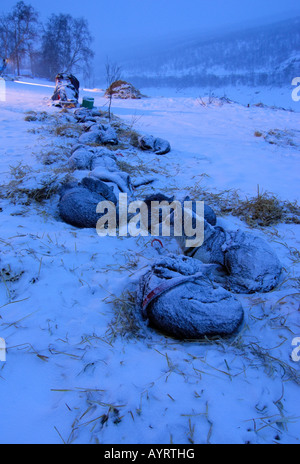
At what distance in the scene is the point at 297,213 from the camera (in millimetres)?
3529

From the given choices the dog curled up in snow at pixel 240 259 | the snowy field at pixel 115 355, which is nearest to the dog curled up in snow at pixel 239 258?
the dog curled up in snow at pixel 240 259

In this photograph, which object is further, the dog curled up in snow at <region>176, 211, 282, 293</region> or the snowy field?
the dog curled up in snow at <region>176, 211, 282, 293</region>

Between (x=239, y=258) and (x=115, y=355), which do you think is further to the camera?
(x=239, y=258)

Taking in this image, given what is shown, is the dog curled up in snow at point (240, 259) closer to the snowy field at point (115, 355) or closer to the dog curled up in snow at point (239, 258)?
the dog curled up in snow at point (239, 258)

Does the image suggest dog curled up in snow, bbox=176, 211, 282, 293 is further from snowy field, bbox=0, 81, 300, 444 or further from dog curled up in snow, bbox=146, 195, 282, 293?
snowy field, bbox=0, 81, 300, 444

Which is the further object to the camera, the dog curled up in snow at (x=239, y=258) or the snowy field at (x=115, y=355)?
the dog curled up in snow at (x=239, y=258)

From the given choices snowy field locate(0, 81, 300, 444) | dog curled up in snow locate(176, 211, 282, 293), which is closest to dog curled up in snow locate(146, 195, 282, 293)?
dog curled up in snow locate(176, 211, 282, 293)

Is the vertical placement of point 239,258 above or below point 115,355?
above

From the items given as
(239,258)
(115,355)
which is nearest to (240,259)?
(239,258)

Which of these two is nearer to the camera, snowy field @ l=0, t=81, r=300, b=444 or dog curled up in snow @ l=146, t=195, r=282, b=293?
snowy field @ l=0, t=81, r=300, b=444

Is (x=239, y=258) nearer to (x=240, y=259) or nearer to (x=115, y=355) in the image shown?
(x=240, y=259)
